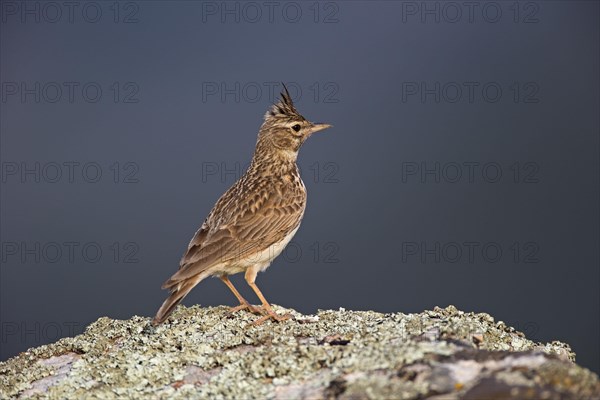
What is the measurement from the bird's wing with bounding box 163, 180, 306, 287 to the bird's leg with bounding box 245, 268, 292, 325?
0.25 m

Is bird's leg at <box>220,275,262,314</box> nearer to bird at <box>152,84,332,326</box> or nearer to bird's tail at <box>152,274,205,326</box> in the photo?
bird at <box>152,84,332,326</box>

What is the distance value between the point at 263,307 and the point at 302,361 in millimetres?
2513

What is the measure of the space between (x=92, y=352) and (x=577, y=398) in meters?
3.90

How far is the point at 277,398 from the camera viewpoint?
405 centimetres

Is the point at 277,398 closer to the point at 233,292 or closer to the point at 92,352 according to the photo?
the point at 92,352

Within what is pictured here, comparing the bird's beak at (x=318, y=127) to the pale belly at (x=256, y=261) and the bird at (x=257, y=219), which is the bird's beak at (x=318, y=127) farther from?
the pale belly at (x=256, y=261)

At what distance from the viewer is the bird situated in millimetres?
6723

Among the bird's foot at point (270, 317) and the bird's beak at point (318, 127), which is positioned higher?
the bird's beak at point (318, 127)

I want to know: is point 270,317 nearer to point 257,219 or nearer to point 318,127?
point 257,219

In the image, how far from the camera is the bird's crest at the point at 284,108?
855 centimetres

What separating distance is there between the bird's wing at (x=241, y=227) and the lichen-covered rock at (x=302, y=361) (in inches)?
20.9

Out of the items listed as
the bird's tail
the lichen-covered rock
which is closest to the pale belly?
the bird's tail

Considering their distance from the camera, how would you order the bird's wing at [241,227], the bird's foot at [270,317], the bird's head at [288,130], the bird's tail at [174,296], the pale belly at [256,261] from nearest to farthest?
the bird's tail at [174,296], the bird's foot at [270,317], the bird's wing at [241,227], the pale belly at [256,261], the bird's head at [288,130]

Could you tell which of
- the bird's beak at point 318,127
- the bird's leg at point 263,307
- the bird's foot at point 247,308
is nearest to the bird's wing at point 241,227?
the bird's leg at point 263,307
